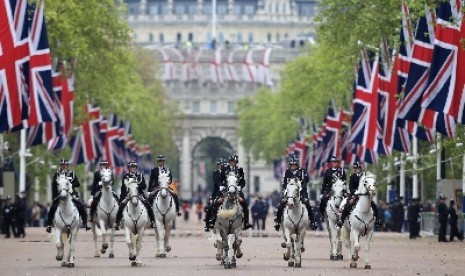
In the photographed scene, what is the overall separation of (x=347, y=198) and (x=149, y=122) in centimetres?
10591

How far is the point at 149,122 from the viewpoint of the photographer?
155 metres

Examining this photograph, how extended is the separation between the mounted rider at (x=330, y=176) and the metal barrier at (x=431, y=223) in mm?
20796

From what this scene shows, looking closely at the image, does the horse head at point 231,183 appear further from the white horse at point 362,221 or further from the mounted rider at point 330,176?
the mounted rider at point 330,176

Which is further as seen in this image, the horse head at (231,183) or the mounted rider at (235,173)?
the mounted rider at (235,173)

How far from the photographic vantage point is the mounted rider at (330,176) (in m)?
51.7

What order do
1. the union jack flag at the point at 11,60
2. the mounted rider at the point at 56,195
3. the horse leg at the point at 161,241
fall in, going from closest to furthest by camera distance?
the mounted rider at the point at 56,195
the horse leg at the point at 161,241
the union jack flag at the point at 11,60

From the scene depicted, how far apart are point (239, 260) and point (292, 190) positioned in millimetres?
5020

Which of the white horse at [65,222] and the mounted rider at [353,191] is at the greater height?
the mounted rider at [353,191]

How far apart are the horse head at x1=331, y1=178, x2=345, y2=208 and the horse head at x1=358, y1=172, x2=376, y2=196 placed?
14.3 feet

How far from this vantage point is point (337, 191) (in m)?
52.0

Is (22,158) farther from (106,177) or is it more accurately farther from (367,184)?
(367,184)

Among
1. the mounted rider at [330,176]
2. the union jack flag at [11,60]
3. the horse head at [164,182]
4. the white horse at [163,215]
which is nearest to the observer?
the horse head at [164,182]

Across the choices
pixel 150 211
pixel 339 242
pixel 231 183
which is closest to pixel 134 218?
pixel 150 211

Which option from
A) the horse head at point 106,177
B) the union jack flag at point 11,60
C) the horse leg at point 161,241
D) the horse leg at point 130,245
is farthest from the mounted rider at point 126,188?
the union jack flag at point 11,60
